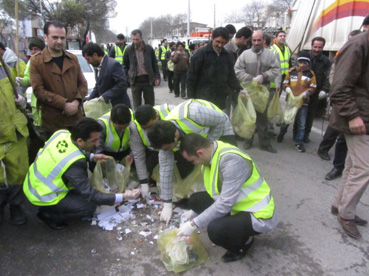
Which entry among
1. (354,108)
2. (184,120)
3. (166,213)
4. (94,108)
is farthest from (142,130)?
(354,108)

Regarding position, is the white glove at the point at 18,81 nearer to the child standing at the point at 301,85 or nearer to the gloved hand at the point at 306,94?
the child standing at the point at 301,85

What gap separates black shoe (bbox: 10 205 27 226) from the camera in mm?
2627

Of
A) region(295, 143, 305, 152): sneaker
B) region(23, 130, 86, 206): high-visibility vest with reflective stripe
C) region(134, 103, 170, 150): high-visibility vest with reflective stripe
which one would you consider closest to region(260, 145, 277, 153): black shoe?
region(295, 143, 305, 152): sneaker

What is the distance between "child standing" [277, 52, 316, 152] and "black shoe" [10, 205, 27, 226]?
3578 mm

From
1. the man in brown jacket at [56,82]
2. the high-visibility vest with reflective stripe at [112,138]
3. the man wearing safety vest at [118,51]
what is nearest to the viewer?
the man in brown jacket at [56,82]

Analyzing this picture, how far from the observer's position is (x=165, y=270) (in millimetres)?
2150

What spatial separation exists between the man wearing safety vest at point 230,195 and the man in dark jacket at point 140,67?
3296mm

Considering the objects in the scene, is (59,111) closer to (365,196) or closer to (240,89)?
(240,89)

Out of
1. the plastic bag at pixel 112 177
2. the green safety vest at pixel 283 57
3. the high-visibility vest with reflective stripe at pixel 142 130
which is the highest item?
the green safety vest at pixel 283 57

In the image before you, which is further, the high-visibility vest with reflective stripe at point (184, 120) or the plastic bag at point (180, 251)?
the high-visibility vest with reflective stripe at point (184, 120)

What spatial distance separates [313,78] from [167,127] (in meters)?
2.95

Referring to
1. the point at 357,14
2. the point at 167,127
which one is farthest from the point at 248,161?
the point at 357,14

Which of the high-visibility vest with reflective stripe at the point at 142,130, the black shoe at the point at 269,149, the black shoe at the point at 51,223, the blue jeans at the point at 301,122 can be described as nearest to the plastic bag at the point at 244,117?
the black shoe at the point at 269,149

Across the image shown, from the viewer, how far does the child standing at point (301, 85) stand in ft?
13.9
